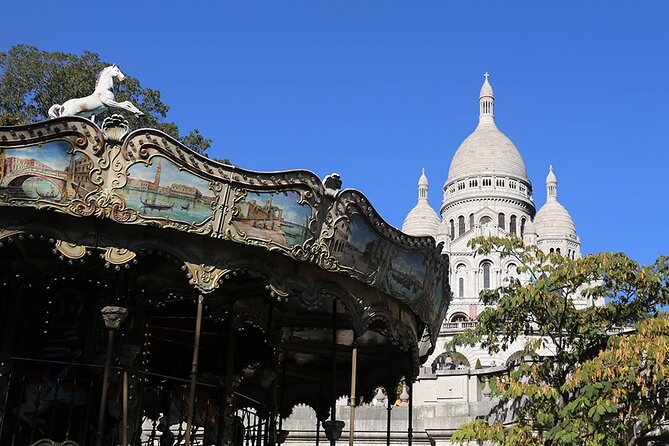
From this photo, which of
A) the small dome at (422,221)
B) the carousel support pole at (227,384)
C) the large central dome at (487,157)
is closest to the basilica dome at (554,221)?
the large central dome at (487,157)

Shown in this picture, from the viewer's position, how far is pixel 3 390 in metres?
12.9

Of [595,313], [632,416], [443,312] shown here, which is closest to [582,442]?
[632,416]

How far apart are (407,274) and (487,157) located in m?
88.2

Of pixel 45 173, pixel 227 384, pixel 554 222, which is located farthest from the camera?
pixel 554 222

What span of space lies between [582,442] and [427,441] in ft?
22.3

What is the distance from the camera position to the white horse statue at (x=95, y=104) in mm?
13086

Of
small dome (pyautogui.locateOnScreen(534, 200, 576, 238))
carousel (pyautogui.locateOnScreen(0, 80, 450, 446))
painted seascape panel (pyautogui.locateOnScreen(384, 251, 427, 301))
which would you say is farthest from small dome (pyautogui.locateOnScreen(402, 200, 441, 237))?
painted seascape panel (pyautogui.locateOnScreen(384, 251, 427, 301))

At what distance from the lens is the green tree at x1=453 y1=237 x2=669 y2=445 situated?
20.0m

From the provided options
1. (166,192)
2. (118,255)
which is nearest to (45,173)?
(118,255)

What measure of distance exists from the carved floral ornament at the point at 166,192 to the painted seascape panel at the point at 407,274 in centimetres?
125

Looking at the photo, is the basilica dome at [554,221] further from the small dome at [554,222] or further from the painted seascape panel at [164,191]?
the painted seascape panel at [164,191]

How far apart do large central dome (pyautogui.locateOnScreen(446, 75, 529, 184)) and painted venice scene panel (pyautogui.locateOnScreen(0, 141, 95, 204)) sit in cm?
9040

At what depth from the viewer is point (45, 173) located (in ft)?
37.2

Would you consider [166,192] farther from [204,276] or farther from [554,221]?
[554,221]
